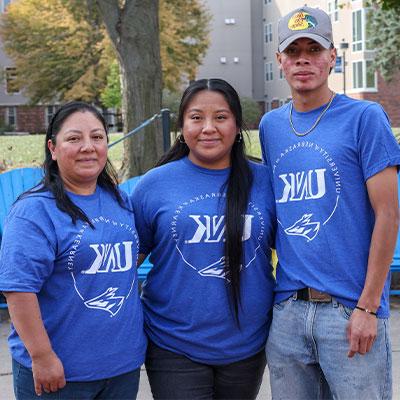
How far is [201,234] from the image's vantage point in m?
2.79

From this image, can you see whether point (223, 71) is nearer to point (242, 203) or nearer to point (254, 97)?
point (254, 97)

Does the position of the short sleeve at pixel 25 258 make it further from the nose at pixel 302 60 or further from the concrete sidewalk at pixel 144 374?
the concrete sidewalk at pixel 144 374

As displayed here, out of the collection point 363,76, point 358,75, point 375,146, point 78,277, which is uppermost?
point 358,75

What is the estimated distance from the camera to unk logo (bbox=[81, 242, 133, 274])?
2.60m

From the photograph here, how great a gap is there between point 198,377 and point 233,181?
800mm

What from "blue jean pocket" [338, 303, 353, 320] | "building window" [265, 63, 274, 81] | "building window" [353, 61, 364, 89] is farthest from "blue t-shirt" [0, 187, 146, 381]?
"building window" [265, 63, 274, 81]

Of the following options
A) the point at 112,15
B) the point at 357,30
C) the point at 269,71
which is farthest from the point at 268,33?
the point at 112,15

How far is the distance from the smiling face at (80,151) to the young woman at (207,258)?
282 millimetres

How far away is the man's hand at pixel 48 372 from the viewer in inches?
100

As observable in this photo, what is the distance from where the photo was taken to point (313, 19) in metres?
2.77

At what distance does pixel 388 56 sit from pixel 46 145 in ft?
110

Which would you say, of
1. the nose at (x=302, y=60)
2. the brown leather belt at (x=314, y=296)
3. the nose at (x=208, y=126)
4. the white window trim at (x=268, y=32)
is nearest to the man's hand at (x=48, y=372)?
the brown leather belt at (x=314, y=296)

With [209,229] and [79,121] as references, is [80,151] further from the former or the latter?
[209,229]

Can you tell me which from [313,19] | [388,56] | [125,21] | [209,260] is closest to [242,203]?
[209,260]
